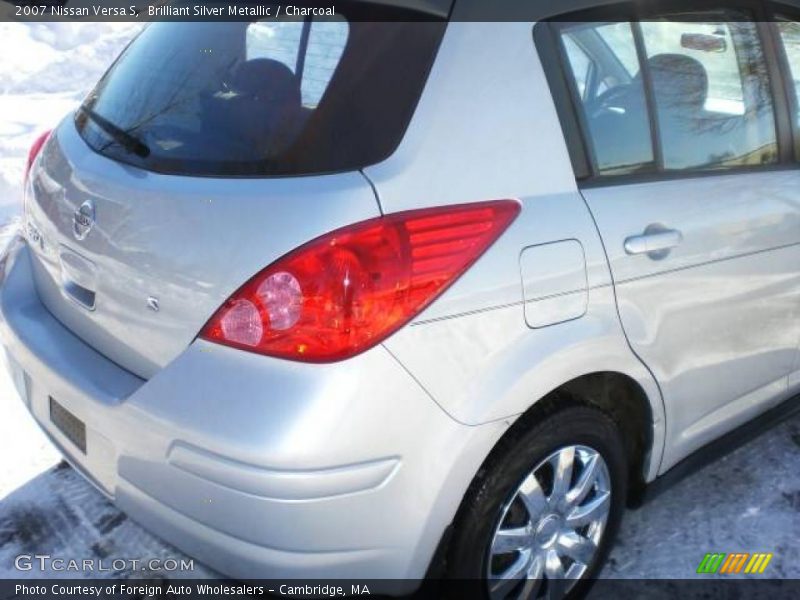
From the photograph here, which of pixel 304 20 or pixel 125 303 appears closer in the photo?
pixel 125 303

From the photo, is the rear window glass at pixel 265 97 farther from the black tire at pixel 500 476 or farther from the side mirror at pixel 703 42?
the side mirror at pixel 703 42

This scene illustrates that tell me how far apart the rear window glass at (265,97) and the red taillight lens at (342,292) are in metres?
0.17

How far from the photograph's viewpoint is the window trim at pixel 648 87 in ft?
6.20

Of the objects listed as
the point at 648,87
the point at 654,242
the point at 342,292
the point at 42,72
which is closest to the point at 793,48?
the point at 648,87

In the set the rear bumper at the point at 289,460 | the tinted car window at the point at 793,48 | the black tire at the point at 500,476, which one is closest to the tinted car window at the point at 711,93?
the tinted car window at the point at 793,48

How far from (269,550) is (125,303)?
66 cm

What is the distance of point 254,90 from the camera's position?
1.94 meters

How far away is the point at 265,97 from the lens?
1.90 metres

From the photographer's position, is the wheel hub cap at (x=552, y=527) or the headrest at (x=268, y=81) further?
the wheel hub cap at (x=552, y=527)

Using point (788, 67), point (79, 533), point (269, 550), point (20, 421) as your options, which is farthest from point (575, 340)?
point (20, 421)

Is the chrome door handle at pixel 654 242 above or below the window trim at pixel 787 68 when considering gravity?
below

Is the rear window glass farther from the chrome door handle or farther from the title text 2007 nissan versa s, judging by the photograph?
the chrome door handle

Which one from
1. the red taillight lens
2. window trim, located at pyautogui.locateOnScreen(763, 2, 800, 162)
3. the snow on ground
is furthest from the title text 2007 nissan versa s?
the snow on ground

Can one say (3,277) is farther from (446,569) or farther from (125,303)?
(446,569)
